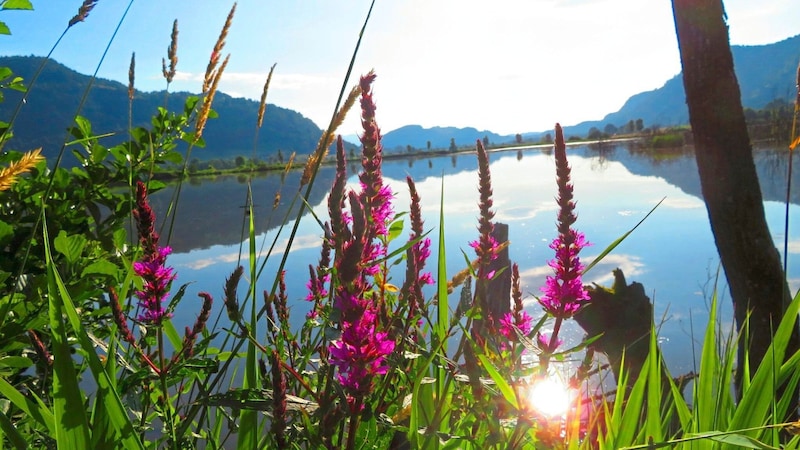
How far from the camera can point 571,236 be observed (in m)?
0.93

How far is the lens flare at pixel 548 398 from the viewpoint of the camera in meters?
0.91

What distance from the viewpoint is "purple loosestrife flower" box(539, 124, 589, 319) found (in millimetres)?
946

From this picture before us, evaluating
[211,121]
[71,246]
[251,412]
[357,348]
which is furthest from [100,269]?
[211,121]

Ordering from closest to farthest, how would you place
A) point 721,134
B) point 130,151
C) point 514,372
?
1. point 514,372
2. point 130,151
3. point 721,134

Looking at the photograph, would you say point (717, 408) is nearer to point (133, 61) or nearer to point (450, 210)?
point (133, 61)

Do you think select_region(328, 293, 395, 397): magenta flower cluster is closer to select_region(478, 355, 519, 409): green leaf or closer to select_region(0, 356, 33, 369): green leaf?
select_region(478, 355, 519, 409): green leaf

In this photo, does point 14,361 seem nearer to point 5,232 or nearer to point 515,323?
point 5,232

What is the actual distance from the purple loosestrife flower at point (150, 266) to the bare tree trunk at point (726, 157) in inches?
106

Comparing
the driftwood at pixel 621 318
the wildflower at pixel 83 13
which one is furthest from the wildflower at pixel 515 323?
the driftwood at pixel 621 318

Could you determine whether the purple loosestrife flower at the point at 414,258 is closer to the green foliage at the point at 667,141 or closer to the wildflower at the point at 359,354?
the wildflower at the point at 359,354

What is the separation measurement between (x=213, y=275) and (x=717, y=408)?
19.9ft

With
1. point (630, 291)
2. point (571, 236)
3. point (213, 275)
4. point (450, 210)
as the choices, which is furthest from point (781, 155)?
point (571, 236)

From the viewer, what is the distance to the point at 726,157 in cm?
249

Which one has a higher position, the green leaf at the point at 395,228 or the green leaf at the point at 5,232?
the green leaf at the point at 5,232
